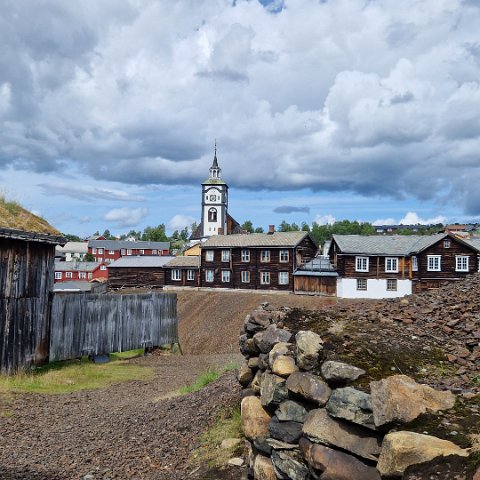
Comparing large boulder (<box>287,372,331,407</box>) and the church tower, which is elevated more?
the church tower

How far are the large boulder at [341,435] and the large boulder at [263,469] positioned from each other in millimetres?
882

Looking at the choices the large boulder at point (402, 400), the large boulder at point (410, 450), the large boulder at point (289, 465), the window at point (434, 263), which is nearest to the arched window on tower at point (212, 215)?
the window at point (434, 263)

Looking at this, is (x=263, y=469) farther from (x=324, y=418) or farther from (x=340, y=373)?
(x=340, y=373)

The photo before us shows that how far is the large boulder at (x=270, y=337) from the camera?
21.0 feet

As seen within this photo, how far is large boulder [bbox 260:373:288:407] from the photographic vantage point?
551 centimetres

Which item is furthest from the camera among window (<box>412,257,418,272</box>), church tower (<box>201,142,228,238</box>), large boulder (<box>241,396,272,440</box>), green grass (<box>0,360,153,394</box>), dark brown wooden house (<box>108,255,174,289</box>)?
church tower (<box>201,142,228,238</box>)

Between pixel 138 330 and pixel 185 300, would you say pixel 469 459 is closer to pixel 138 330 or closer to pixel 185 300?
pixel 138 330

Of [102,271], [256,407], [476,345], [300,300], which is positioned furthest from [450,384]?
[102,271]

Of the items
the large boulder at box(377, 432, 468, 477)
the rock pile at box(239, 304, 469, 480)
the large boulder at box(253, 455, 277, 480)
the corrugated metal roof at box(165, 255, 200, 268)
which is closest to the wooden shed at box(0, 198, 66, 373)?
the rock pile at box(239, 304, 469, 480)

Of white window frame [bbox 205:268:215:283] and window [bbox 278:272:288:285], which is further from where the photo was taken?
white window frame [bbox 205:268:215:283]

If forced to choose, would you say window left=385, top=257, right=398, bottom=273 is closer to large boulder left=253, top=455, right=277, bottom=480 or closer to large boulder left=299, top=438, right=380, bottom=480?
large boulder left=253, top=455, right=277, bottom=480

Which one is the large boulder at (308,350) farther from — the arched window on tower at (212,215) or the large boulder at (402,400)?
the arched window on tower at (212,215)

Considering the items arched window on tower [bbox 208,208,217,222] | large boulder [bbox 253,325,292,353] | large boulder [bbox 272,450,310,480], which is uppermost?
arched window on tower [bbox 208,208,217,222]

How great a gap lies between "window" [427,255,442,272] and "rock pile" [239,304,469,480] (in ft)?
129
